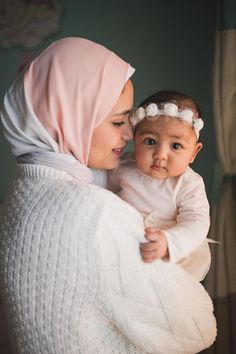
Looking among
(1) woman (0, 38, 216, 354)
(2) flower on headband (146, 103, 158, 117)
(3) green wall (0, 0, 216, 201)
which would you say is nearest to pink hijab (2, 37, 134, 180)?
(1) woman (0, 38, 216, 354)

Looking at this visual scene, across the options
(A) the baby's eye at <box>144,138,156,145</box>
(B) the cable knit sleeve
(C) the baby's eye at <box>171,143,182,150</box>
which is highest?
(A) the baby's eye at <box>144,138,156,145</box>

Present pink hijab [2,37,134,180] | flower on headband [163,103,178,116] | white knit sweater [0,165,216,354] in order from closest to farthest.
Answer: white knit sweater [0,165,216,354] < pink hijab [2,37,134,180] < flower on headband [163,103,178,116]

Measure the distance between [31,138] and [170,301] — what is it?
519mm

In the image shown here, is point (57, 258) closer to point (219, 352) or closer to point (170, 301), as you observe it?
point (170, 301)

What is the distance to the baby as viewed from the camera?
4.32ft

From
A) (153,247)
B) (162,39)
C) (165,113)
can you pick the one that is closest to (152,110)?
(165,113)

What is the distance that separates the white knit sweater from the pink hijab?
69mm

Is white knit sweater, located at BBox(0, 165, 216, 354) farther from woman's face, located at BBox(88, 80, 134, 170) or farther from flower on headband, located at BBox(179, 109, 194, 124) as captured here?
flower on headband, located at BBox(179, 109, 194, 124)

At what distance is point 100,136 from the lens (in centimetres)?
117

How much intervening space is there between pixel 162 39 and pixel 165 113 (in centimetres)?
165

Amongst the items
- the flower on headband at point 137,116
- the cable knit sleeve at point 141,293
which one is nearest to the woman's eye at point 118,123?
the flower on headband at point 137,116

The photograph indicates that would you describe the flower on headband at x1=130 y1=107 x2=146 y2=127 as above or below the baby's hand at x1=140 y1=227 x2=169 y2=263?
above

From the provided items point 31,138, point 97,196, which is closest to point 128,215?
point 97,196

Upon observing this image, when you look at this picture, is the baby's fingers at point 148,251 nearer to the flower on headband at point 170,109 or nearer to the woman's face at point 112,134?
the woman's face at point 112,134
